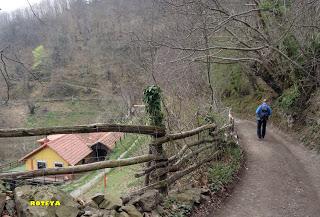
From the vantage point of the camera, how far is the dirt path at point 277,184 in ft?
20.5

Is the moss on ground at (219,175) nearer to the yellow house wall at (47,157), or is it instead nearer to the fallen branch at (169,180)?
the fallen branch at (169,180)

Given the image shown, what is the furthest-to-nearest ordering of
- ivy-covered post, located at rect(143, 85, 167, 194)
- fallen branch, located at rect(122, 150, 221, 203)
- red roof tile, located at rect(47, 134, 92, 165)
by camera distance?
Answer: red roof tile, located at rect(47, 134, 92, 165)
ivy-covered post, located at rect(143, 85, 167, 194)
fallen branch, located at rect(122, 150, 221, 203)

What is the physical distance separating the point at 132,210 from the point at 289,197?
Answer: 3.97 m

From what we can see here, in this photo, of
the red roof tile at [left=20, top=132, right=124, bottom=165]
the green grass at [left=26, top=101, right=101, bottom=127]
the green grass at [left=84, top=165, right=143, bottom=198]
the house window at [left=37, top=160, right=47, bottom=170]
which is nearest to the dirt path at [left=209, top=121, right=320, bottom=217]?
the green grass at [left=84, top=165, right=143, bottom=198]

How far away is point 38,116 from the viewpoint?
166ft

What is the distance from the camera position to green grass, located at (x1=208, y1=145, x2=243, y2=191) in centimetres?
707

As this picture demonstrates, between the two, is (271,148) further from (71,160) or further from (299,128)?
(71,160)

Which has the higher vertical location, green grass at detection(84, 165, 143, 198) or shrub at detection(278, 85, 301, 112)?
shrub at detection(278, 85, 301, 112)

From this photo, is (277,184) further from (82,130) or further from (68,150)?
(68,150)

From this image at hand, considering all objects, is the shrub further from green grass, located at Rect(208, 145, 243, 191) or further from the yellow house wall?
the yellow house wall

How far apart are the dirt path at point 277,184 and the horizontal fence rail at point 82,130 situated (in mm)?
2204

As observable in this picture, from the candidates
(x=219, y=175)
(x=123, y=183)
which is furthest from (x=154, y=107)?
(x=123, y=183)

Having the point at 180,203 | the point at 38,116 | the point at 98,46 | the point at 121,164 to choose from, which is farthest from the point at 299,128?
the point at 98,46

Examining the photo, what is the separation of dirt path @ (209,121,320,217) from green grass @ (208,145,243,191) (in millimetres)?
298
